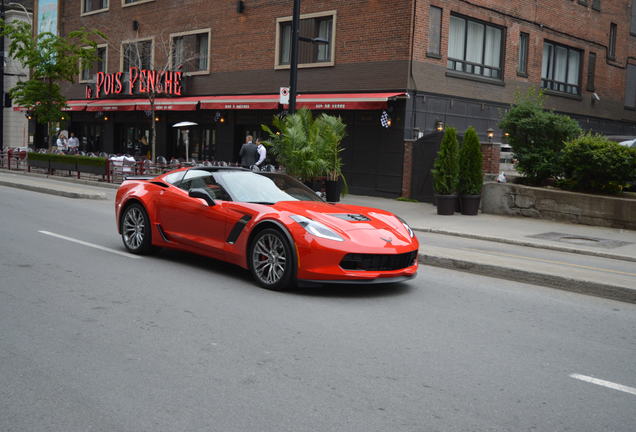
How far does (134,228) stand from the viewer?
9.31 metres

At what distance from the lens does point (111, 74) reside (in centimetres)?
3372

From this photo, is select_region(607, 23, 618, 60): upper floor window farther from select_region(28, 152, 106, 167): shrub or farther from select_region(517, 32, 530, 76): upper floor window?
select_region(28, 152, 106, 167): shrub

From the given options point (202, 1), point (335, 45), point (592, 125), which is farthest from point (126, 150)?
point (592, 125)

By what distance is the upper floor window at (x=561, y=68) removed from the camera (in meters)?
28.7

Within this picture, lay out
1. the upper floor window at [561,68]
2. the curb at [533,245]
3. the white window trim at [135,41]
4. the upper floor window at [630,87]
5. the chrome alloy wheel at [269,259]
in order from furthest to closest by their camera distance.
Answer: the upper floor window at [630,87] → the white window trim at [135,41] → the upper floor window at [561,68] → the curb at [533,245] → the chrome alloy wheel at [269,259]

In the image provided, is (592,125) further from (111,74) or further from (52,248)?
(52,248)

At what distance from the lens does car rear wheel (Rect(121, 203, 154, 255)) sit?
9.07 m

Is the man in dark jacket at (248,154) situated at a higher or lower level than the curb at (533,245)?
higher

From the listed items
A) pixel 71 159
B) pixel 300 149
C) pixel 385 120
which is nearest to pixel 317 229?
pixel 300 149

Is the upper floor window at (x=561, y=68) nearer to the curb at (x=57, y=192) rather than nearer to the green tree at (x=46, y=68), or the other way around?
the curb at (x=57, y=192)

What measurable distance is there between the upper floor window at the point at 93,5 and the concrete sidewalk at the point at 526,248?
18533 millimetres

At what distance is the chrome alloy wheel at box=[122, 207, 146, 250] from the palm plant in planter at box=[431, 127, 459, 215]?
32.6 ft

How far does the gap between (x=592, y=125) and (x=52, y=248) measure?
28.2 meters

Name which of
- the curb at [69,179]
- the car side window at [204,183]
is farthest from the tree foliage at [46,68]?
the car side window at [204,183]
